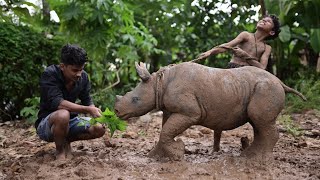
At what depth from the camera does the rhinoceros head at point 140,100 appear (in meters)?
3.98

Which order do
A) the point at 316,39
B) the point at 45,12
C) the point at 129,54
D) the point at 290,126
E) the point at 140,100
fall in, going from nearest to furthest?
the point at 140,100
the point at 290,126
the point at 316,39
the point at 45,12
the point at 129,54

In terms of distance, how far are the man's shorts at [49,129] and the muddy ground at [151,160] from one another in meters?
0.23

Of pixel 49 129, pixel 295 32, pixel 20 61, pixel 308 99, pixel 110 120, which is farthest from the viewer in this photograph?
pixel 295 32

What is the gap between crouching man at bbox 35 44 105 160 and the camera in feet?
13.0

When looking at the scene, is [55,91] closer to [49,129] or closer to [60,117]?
[60,117]

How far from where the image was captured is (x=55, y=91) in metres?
4.02

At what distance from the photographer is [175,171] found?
143 inches

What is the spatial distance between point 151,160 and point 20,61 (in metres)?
3.90

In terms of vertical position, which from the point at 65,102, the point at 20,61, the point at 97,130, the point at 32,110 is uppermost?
the point at 20,61

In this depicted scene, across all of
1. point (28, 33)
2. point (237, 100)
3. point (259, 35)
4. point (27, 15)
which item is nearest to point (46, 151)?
point (27, 15)

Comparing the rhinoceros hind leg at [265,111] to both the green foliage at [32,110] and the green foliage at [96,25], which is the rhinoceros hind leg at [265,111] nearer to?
the green foliage at [96,25]

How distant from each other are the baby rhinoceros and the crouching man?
1.39 feet

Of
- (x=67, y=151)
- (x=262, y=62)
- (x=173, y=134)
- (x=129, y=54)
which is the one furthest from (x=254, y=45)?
(x=129, y=54)

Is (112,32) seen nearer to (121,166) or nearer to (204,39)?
(204,39)
